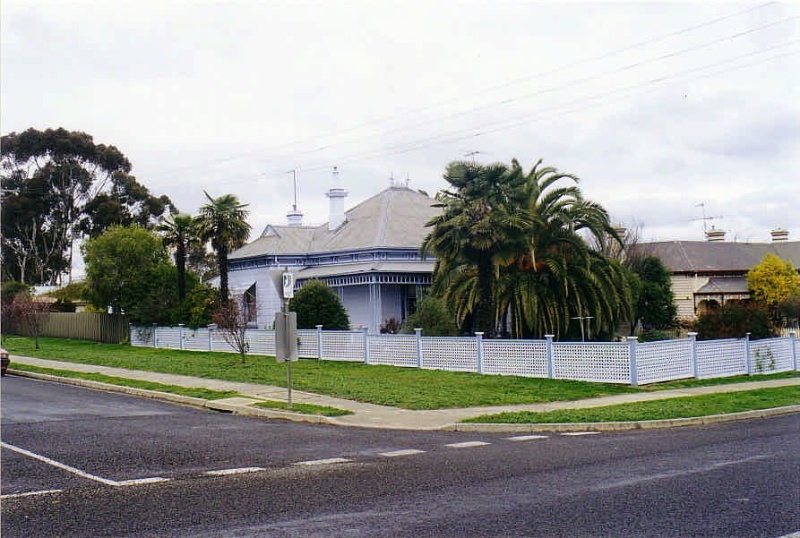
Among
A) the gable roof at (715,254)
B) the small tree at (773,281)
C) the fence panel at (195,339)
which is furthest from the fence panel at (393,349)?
the small tree at (773,281)

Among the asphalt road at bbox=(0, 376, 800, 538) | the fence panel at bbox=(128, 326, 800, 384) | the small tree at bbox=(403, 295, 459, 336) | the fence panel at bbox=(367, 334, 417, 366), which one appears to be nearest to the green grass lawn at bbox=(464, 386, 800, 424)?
the asphalt road at bbox=(0, 376, 800, 538)

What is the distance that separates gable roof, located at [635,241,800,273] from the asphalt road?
39.9m

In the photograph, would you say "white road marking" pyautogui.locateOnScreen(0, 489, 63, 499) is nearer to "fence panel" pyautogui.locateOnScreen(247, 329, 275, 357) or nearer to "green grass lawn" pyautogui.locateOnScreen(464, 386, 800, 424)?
"green grass lawn" pyautogui.locateOnScreen(464, 386, 800, 424)

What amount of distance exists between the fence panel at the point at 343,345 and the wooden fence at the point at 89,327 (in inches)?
642

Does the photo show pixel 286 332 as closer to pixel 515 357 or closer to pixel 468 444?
pixel 468 444

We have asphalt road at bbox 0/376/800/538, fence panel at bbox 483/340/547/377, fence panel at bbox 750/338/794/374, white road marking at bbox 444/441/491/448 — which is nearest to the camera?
asphalt road at bbox 0/376/800/538

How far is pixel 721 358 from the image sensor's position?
2344 cm

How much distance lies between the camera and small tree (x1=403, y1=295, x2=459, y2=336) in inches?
1041

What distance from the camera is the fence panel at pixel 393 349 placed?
25297 mm

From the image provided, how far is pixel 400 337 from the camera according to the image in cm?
2562

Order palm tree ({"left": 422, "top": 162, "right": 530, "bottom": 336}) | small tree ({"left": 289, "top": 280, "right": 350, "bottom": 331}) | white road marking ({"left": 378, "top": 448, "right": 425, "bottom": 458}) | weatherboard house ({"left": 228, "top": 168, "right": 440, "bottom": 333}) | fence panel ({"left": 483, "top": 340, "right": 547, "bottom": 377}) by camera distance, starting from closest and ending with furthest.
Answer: white road marking ({"left": 378, "top": 448, "right": 425, "bottom": 458}) < fence panel ({"left": 483, "top": 340, "right": 547, "bottom": 377}) < palm tree ({"left": 422, "top": 162, "right": 530, "bottom": 336}) < small tree ({"left": 289, "top": 280, "right": 350, "bottom": 331}) < weatherboard house ({"left": 228, "top": 168, "right": 440, "bottom": 333})

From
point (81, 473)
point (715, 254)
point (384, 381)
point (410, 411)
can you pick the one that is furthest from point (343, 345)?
point (715, 254)

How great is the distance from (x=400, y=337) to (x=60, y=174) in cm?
4448

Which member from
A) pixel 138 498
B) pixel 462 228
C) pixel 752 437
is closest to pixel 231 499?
pixel 138 498
